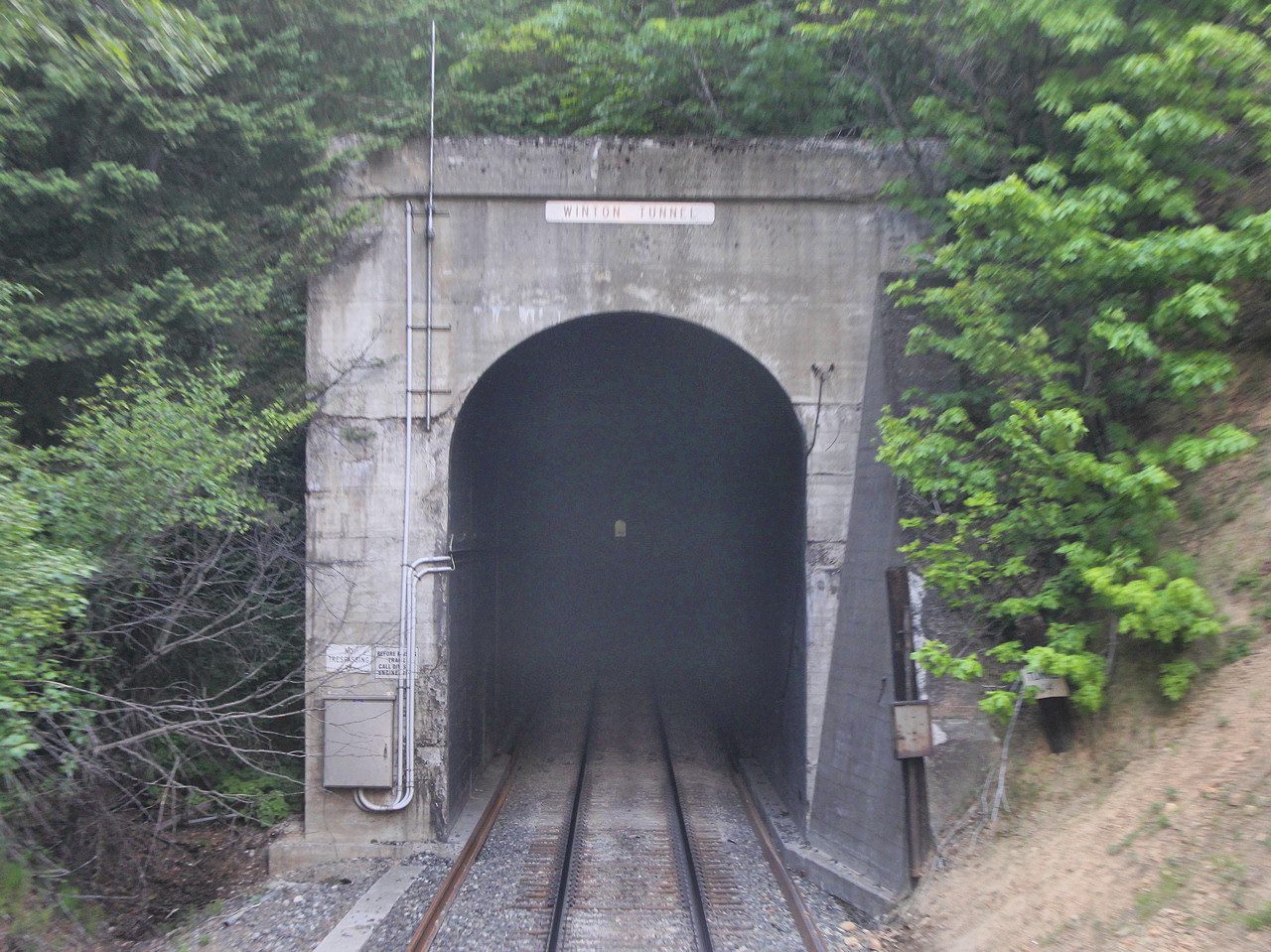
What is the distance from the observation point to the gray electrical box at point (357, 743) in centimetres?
839

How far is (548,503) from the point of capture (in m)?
20.0

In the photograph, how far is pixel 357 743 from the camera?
8422 mm

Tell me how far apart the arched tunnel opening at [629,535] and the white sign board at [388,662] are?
621mm

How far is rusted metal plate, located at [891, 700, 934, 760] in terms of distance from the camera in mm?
6676

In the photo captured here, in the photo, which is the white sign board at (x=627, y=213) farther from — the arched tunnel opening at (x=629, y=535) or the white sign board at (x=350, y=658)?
the white sign board at (x=350, y=658)

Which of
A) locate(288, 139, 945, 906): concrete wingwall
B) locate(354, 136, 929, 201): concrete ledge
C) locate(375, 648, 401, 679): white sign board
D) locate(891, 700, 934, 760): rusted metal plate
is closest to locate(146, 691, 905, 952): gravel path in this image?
locate(288, 139, 945, 906): concrete wingwall

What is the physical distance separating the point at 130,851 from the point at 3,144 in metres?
6.26

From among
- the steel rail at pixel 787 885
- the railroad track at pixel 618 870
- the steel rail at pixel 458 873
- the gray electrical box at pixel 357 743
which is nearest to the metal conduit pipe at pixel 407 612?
the gray electrical box at pixel 357 743

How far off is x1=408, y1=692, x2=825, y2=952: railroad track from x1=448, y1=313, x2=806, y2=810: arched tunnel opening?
0.81 metres

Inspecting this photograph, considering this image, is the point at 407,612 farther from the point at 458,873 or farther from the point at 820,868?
the point at 820,868

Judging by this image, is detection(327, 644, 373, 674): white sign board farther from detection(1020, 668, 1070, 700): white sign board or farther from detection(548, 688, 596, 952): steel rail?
detection(1020, 668, 1070, 700): white sign board

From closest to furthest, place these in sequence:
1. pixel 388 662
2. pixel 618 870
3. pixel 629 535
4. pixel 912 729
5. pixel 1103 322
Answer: pixel 1103 322 → pixel 912 729 → pixel 618 870 → pixel 388 662 → pixel 629 535

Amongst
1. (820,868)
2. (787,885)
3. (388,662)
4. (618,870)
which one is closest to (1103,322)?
(820,868)

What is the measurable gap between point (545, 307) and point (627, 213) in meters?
1.26
